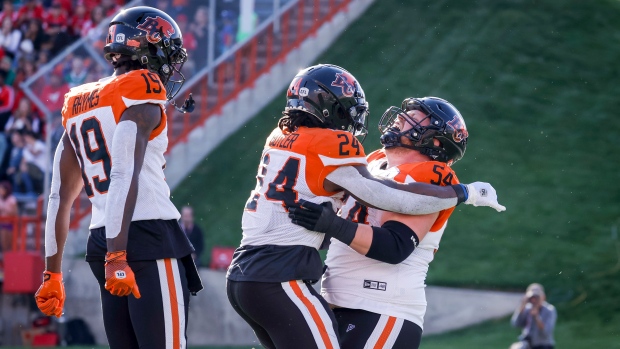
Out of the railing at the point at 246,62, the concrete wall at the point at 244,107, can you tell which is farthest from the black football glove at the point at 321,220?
the concrete wall at the point at 244,107

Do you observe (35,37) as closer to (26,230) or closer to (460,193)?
(26,230)

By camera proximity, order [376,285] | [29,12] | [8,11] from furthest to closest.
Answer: [8,11] < [29,12] < [376,285]

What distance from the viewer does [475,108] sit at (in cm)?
1628

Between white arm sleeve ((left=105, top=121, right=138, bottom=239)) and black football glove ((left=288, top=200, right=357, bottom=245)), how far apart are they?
2.37ft

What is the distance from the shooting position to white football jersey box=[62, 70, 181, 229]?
4203mm

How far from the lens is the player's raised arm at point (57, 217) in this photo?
459 centimetres

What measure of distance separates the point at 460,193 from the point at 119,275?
167 cm

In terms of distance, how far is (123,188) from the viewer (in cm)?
411

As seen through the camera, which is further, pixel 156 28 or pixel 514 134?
pixel 514 134

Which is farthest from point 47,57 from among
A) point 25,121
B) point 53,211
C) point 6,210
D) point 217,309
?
point 53,211

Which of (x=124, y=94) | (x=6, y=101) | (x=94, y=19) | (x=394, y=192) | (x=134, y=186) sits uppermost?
(x=124, y=94)

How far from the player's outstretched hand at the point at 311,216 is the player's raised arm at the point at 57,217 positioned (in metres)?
1.10

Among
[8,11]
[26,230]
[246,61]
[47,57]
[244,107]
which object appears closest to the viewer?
[26,230]

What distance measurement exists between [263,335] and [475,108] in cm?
1238
